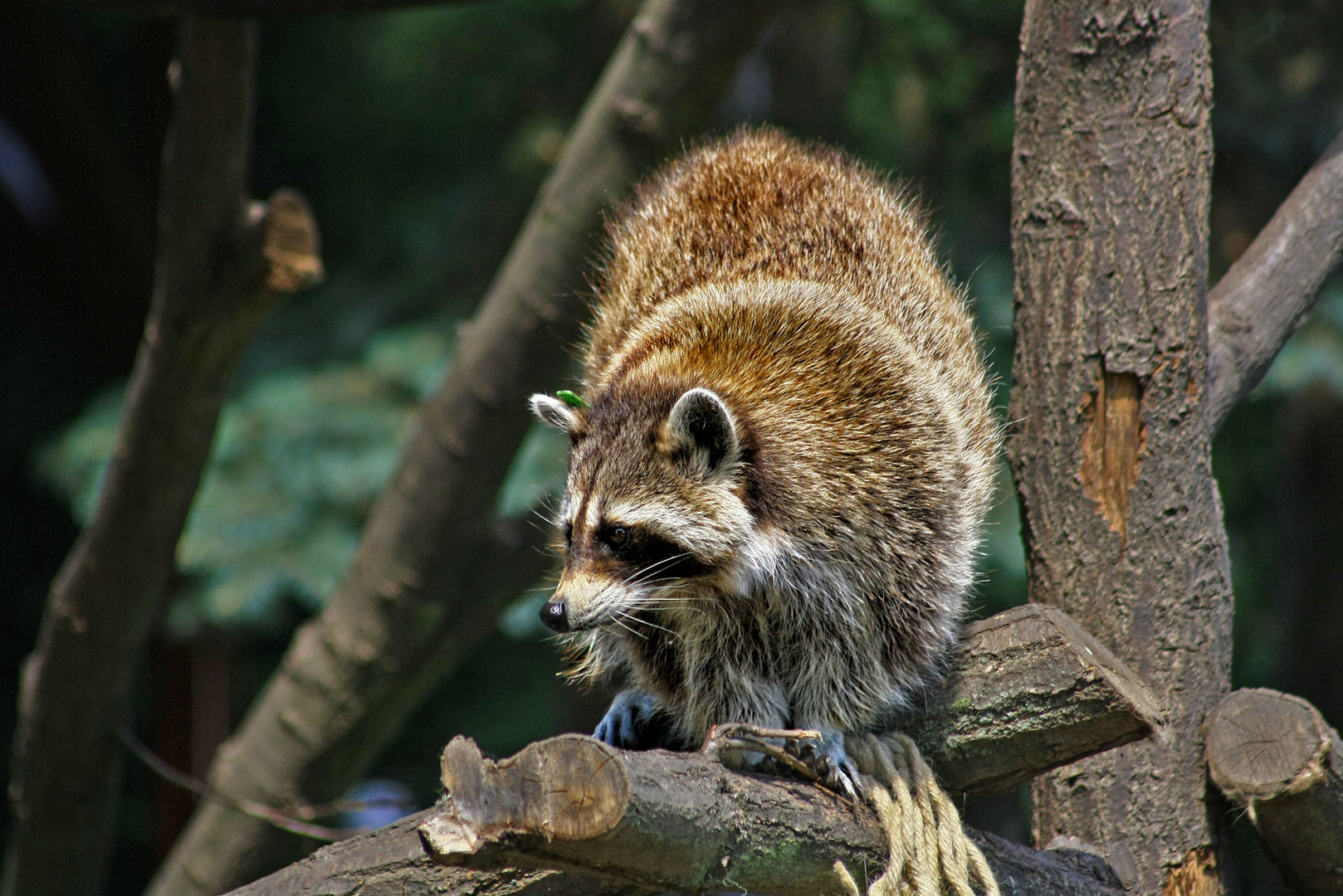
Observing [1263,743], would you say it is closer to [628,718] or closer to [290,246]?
[628,718]

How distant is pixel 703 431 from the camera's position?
219 cm

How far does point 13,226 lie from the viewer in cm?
727

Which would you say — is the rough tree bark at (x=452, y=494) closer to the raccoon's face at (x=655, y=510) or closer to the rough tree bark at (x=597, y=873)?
the raccoon's face at (x=655, y=510)

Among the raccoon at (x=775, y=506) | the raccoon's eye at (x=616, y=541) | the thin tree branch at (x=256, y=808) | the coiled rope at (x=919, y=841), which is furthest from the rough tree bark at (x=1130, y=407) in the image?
the thin tree branch at (x=256, y=808)

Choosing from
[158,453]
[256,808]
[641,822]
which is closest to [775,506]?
[641,822]

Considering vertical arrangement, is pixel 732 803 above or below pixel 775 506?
below

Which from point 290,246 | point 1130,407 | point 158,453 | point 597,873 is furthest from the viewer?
point 158,453

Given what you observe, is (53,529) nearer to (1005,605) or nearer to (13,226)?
(13,226)

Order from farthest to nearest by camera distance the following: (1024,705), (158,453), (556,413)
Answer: (158,453) < (556,413) < (1024,705)

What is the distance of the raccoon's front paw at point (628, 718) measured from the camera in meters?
2.48

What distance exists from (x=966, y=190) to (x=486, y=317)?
302 centimetres

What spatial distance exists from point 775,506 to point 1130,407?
0.88 meters

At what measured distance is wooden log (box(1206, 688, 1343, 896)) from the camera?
2.26m

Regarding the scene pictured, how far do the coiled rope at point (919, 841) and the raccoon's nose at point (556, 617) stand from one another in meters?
0.59
